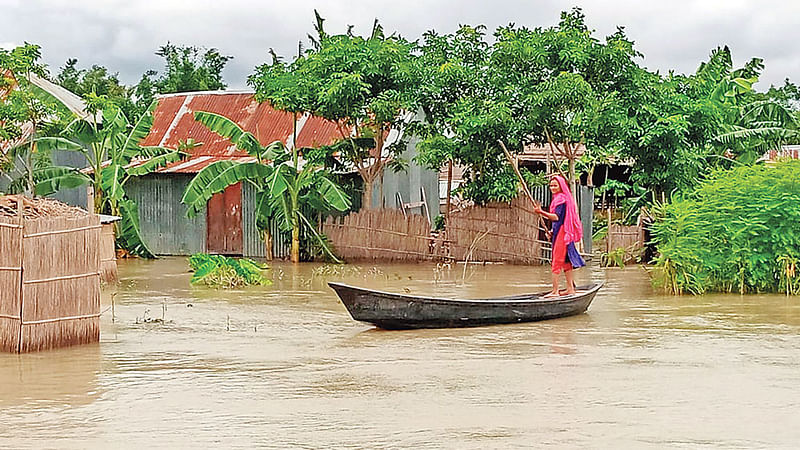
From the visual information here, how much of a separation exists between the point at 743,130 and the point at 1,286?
52.5 feet

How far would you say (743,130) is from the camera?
2133 cm

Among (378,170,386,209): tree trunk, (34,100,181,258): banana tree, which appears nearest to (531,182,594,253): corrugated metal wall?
(378,170,386,209): tree trunk

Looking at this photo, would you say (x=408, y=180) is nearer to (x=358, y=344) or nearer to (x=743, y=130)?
Result: (x=743, y=130)

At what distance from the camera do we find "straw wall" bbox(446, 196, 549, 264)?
21516 mm

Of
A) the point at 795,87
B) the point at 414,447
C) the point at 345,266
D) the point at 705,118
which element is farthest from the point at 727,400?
the point at 795,87

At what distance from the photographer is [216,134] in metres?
25.7

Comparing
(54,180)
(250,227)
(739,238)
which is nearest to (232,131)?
(250,227)

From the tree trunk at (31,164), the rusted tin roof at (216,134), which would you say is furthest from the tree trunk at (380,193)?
the tree trunk at (31,164)

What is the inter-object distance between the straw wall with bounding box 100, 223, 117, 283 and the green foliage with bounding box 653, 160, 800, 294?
920 centimetres

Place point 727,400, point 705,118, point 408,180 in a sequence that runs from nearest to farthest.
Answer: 1. point 727,400
2. point 705,118
3. point 408,180

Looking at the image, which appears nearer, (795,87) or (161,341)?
(161,341)

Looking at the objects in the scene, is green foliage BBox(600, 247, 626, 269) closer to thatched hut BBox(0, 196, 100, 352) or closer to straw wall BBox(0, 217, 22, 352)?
thatched hut BBox(0, 196, 100, 352)

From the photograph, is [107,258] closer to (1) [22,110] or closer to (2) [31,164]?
(1) [22,110]

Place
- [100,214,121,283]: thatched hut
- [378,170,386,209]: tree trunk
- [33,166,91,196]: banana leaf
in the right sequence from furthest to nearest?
[378,170,386,209]: tree trunk
[33,166,91,196]: banana leaf
[100,214,121,283]: thatched hut
